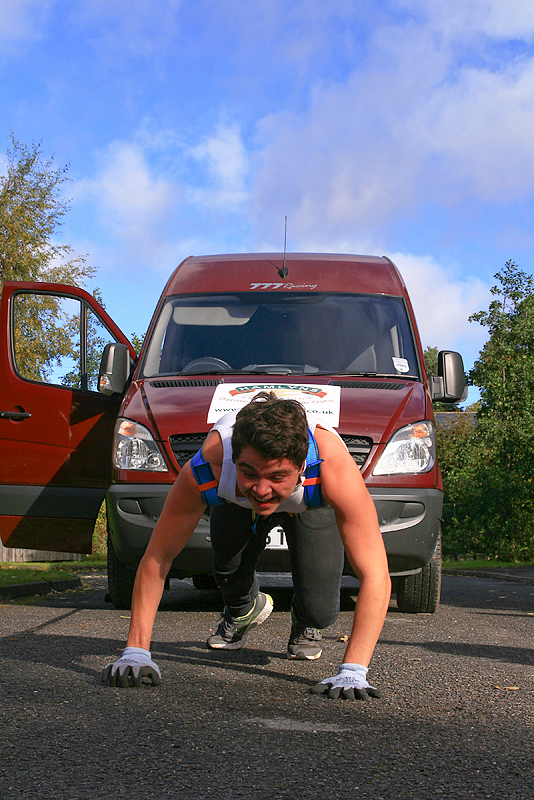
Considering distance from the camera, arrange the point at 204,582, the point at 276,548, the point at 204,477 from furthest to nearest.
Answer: the point at 204,582 → the point at 276,548 → the point at 204,477

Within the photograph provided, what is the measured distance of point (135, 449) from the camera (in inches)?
227

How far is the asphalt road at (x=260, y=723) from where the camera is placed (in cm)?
252

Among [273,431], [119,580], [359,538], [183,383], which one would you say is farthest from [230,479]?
[119,580]

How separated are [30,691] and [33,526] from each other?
134 inches

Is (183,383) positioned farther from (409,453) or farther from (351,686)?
(351,686)

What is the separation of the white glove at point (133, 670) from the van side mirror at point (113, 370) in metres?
3.13

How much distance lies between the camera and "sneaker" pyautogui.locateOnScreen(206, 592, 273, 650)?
4602mm

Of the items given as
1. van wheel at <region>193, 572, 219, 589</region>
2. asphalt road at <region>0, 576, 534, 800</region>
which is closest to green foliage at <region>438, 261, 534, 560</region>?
van wheel at <region>193, 572, 219, 589</region>

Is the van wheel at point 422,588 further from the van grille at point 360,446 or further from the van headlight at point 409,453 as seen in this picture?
the van grille at point 360,446

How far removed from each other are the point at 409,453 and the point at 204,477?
2.37 meters

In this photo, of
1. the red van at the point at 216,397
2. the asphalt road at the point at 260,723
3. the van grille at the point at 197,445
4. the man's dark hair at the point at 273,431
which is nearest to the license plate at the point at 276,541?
the red van at the point at 216,397

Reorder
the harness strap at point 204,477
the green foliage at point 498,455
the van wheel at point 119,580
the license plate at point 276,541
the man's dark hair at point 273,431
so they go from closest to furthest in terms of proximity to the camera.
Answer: the man's dark hair at point 273,431, the harness strap at point 204,477, the license plate at point 276,541, the van wheel at point 119,580, the green foliage at point 498,455

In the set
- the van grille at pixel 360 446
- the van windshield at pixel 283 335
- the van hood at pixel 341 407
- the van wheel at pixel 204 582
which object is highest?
the van windshield at pixel 283 335

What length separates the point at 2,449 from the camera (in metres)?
7.00
